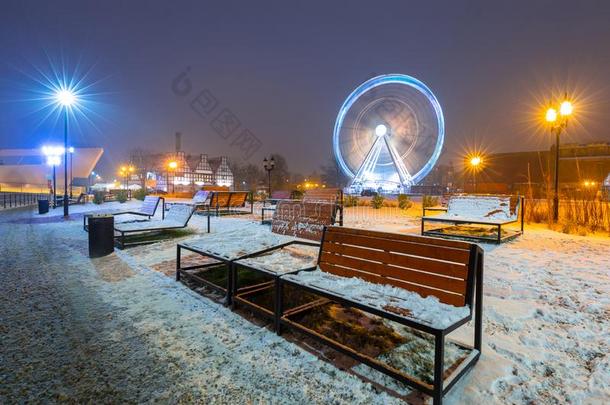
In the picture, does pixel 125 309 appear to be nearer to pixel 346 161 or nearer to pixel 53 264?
pixel 53 264

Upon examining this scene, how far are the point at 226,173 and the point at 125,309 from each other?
64.5 meters

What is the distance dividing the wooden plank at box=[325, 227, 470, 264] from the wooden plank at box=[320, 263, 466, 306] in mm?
202

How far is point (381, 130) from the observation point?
27922 millimetres

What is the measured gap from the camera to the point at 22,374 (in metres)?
1.88

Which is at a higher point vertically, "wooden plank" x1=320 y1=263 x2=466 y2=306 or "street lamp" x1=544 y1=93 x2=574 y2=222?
"street lamp" x1=544 y1=93 x2=574 y2=222

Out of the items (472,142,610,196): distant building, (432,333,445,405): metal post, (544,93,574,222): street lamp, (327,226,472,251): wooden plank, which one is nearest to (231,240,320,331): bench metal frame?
(327,226,472,251): wooden plank

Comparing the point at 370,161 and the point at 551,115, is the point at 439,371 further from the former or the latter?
the point at 370,161

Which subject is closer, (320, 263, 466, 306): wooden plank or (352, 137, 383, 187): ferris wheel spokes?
(320, 263, 466, 306): wooden plank

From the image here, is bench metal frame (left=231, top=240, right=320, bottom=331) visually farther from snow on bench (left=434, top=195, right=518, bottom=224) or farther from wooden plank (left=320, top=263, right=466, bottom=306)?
snow on bench (left=434, top=195, right=518, bottom=224)

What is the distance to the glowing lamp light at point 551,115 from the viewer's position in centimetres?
936

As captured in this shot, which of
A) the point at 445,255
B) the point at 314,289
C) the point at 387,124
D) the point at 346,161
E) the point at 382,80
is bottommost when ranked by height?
the point at 314,289

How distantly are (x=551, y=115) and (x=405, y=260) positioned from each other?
9.99 metres

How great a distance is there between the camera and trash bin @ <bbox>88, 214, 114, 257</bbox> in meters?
4.86

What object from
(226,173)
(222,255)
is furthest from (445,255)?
(226,173)
